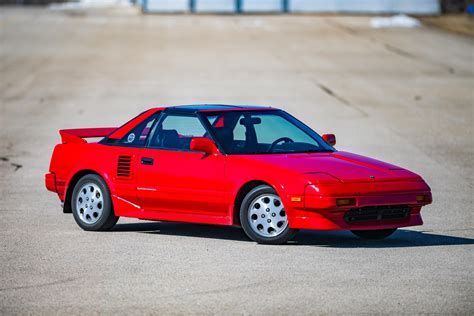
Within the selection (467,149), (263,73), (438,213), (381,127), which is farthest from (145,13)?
(438,213)

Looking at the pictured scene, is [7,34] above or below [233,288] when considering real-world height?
below

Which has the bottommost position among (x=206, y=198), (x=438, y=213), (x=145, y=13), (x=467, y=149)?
(x=145, y=13)

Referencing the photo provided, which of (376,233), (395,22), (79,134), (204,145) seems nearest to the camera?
(204,145)

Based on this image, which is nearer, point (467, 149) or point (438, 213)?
point (438, 213)

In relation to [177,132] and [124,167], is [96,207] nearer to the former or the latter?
[124,167]

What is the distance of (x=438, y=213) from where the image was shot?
1358 cm

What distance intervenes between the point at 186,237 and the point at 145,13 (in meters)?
52.5

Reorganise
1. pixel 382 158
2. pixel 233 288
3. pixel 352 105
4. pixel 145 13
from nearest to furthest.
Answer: pixel 233 288, pixel 382 158, pixel 352 105, pixel 145 13

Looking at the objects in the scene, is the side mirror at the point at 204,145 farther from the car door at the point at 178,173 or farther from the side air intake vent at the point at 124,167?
the side air intake vent at the point at 124,167

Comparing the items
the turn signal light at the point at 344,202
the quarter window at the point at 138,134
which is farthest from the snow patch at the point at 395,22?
the turn signal light at the point at 344,202

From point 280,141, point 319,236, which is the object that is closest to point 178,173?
point 280,141

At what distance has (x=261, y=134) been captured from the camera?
1162 cm

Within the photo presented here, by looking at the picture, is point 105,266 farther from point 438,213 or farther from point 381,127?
point 381,127

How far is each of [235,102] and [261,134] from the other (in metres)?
18.6
